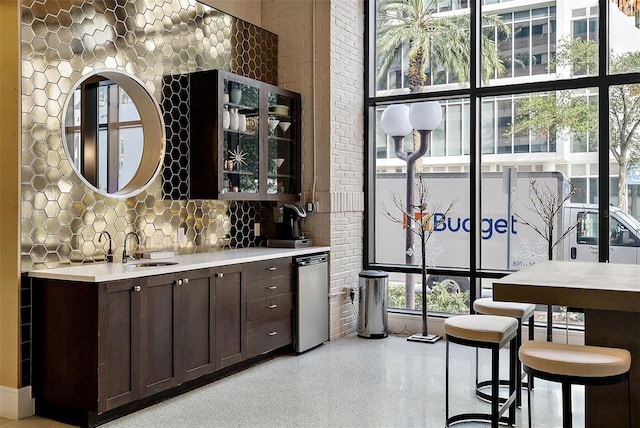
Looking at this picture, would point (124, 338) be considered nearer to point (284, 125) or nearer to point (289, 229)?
point (289, 229)

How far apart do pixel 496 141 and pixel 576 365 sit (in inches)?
145

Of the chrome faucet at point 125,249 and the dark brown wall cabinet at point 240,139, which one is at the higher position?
the dark brown wall cabinet at point 240,139

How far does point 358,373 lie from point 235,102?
2483 millimetres

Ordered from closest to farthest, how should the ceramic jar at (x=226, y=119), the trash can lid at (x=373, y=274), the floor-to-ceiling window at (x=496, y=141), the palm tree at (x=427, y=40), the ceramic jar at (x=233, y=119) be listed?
1. the ceramic jar at (x=226, y=119)
2. the ceramic jar at (x=233, y=119)
3. the floor-to-ceiling window at (x=496, y=141)
4. the palm tree at (x=427, y=40)
5. the trash can lid at (x=373, y=274)

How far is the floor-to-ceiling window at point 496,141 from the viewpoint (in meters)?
5.43

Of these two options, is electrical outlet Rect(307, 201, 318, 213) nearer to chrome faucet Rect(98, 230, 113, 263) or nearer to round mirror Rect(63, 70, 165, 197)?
round mirror Rect(63, 70, 165, 197)

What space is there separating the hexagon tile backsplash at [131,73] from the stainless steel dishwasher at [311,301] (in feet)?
2.33

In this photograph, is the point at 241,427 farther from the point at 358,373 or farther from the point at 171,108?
the point at 171,108

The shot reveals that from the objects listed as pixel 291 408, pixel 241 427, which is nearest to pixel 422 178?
pixel 291 408

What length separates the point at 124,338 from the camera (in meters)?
3.81

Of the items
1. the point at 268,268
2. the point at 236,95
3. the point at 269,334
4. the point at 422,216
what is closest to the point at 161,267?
the point at 268,268

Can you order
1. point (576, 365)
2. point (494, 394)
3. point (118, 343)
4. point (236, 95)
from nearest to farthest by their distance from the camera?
1. point (576, 365)
2. point (494, 394)
3. point (118, 343)
4. point (236, 95)

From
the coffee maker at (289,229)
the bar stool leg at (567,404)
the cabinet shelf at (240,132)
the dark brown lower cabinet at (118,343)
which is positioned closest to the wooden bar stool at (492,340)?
the bar stool leg at (567,404)

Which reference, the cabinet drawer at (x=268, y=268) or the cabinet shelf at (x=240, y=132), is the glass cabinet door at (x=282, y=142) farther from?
the cabinet drawer at (x=268, y=268)
